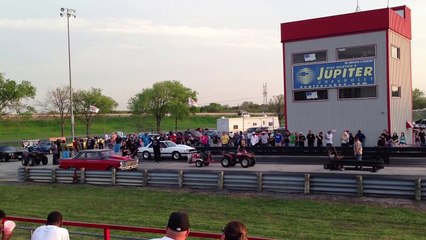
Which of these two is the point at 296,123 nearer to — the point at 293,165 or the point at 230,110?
the point at 293,165

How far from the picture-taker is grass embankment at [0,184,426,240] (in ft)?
39.6

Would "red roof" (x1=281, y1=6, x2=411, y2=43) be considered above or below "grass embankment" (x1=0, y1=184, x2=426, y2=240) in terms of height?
above

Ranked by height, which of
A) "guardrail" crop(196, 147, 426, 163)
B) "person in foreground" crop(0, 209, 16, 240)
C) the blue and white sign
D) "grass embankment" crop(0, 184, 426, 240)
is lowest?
"grass embankment" crop(0, 184, 426, 240)

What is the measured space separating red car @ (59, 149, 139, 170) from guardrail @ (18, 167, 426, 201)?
1.95 metres

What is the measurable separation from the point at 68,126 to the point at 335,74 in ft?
238

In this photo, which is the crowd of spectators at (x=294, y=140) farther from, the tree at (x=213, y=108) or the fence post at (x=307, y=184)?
the tree at (x=213, y=108)

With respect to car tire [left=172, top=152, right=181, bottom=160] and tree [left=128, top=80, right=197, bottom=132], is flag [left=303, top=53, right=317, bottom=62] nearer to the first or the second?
car tire [left=172, top=152, right=181, bottom=160]

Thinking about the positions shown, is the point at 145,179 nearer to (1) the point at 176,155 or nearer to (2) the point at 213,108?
(1) the point at 176,155

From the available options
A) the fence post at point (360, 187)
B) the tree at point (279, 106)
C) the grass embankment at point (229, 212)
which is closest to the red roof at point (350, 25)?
the fence post at point (360, 187)

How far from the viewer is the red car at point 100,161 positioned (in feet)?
79.3

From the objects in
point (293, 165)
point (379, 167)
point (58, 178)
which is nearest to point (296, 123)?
point (293, 165)

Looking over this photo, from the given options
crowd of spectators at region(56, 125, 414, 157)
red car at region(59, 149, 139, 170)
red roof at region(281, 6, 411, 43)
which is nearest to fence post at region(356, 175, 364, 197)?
red car at region(59, 149, 139, 170)

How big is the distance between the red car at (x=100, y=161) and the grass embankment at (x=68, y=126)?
55.9 metres

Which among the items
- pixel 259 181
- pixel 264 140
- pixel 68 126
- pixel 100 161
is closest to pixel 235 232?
pixel 259 181
